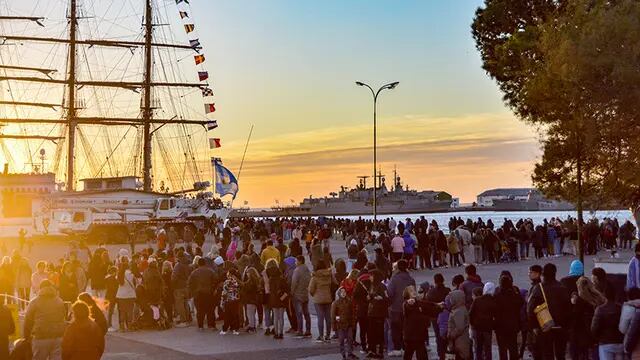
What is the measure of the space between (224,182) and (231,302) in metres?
48.6

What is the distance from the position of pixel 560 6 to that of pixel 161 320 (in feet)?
49.3

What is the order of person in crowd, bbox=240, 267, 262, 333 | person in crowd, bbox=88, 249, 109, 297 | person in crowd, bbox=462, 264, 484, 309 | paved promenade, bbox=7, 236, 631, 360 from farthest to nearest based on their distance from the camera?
person in crowd, bbox=88, 249, 109, 297 < person in crowd, bbox=240, 267, 262, 333 < paved promenade, bbox=7, 236, 631, 360 < person in crowd, bbox=462, 264, 484, 309

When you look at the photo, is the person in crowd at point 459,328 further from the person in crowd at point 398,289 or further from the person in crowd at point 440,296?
the person in crowd at point 398,289

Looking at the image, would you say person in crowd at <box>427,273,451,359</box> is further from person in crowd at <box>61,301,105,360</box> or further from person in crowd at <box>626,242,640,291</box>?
person in crowd at <box>61,301,105,360</box>

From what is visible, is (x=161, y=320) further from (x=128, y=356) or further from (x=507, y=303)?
(x=507, y=303)

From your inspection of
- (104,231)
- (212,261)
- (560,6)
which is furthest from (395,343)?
(104,231)

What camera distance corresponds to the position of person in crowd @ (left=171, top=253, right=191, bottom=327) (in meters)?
18.7

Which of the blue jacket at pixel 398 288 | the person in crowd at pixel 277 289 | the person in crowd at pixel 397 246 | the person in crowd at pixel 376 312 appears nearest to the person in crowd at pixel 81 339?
the person in crowd at pixel 376 312

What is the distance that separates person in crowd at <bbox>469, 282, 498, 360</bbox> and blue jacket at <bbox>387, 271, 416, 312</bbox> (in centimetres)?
180

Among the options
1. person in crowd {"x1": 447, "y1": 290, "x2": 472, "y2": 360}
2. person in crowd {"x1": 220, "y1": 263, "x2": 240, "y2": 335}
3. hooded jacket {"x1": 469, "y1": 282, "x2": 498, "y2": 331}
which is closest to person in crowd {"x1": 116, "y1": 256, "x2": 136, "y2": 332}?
person in crowd {"x1": 220, "y1": 263, "x2": 240, "y2": 335}

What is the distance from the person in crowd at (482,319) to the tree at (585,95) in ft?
26.9

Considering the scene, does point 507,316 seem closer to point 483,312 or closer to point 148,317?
point 483,312

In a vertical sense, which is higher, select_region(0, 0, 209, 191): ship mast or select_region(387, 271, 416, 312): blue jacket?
select_region(0, 0, 209, 191): ship mast

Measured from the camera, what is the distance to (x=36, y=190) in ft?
210
